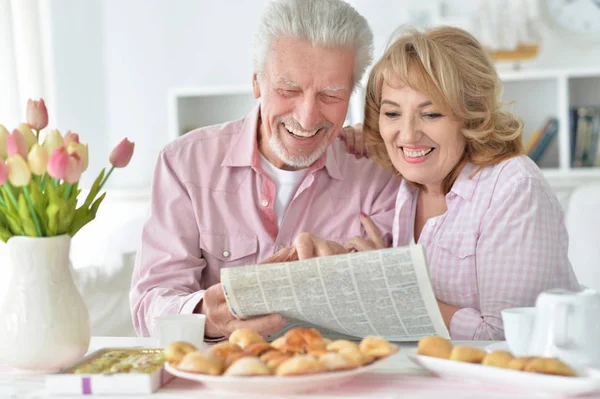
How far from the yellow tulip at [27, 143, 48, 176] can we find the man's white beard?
84cm

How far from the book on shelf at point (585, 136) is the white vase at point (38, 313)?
3.04 metres

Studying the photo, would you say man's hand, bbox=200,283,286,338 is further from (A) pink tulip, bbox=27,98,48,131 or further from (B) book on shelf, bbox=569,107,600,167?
(B) book on shelf, bbox=569,107,600,167

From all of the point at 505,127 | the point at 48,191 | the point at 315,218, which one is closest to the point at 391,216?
the point at 315,218

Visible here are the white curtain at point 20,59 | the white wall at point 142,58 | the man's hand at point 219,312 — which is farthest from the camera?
the white wall at point 142,58

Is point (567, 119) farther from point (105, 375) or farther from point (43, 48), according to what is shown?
point (105, 375)

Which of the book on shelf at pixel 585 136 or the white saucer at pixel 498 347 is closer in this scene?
the white saucer at pixel 498 347

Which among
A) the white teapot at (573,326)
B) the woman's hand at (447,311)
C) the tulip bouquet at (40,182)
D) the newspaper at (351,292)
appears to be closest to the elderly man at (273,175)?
the woman's hand at (447,311)

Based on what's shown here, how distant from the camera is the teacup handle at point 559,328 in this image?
42.8 inches

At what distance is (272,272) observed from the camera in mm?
1319

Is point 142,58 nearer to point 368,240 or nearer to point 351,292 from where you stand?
point 368,240

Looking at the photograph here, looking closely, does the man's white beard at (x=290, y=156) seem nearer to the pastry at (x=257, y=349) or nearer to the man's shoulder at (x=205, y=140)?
the man's shoulder at (x=205, y=140)

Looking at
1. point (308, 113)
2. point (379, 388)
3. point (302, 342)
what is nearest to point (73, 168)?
point (302, 342)

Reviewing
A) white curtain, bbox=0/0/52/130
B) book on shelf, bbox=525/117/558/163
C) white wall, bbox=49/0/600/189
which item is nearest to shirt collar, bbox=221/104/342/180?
white curtain, bbox=0/0/52/130

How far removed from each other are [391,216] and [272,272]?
77 cm
